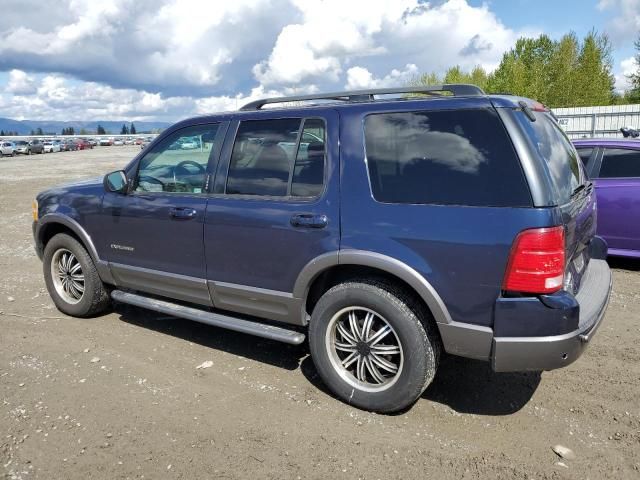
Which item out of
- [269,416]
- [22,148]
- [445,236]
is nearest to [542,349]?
[445,236]

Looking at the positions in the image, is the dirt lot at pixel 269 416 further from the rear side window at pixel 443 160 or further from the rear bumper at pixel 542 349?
the rear side window at pixel 443 160

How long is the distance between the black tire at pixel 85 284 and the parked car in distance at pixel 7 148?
174ft

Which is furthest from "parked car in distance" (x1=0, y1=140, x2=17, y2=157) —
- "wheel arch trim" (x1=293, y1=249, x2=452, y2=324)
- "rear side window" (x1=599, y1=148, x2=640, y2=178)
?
"wheel arch trim" (x1=293, y1=249, x2=452, y2=324)

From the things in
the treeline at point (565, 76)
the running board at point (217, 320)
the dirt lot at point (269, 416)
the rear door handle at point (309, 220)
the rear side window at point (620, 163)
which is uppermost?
the treeline at point (565, 76)

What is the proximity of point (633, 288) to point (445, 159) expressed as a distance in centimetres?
400

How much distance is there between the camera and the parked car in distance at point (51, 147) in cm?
5876

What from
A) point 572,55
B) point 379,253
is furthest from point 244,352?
point 572,55

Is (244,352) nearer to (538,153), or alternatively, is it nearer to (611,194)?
(538,153)

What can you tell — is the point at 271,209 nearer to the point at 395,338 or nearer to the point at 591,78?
the point at 395,338

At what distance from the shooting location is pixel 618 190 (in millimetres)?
6246

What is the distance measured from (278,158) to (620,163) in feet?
15.6

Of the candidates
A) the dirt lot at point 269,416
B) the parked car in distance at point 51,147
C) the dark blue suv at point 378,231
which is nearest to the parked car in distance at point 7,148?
the parked car in distance at point 51,147

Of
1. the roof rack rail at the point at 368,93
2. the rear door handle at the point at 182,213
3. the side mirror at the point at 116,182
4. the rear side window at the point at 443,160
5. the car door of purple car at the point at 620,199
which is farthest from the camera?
the car door of purple car at the point at 620,199

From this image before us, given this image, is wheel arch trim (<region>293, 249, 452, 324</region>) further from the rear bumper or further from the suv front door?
the suv front door
